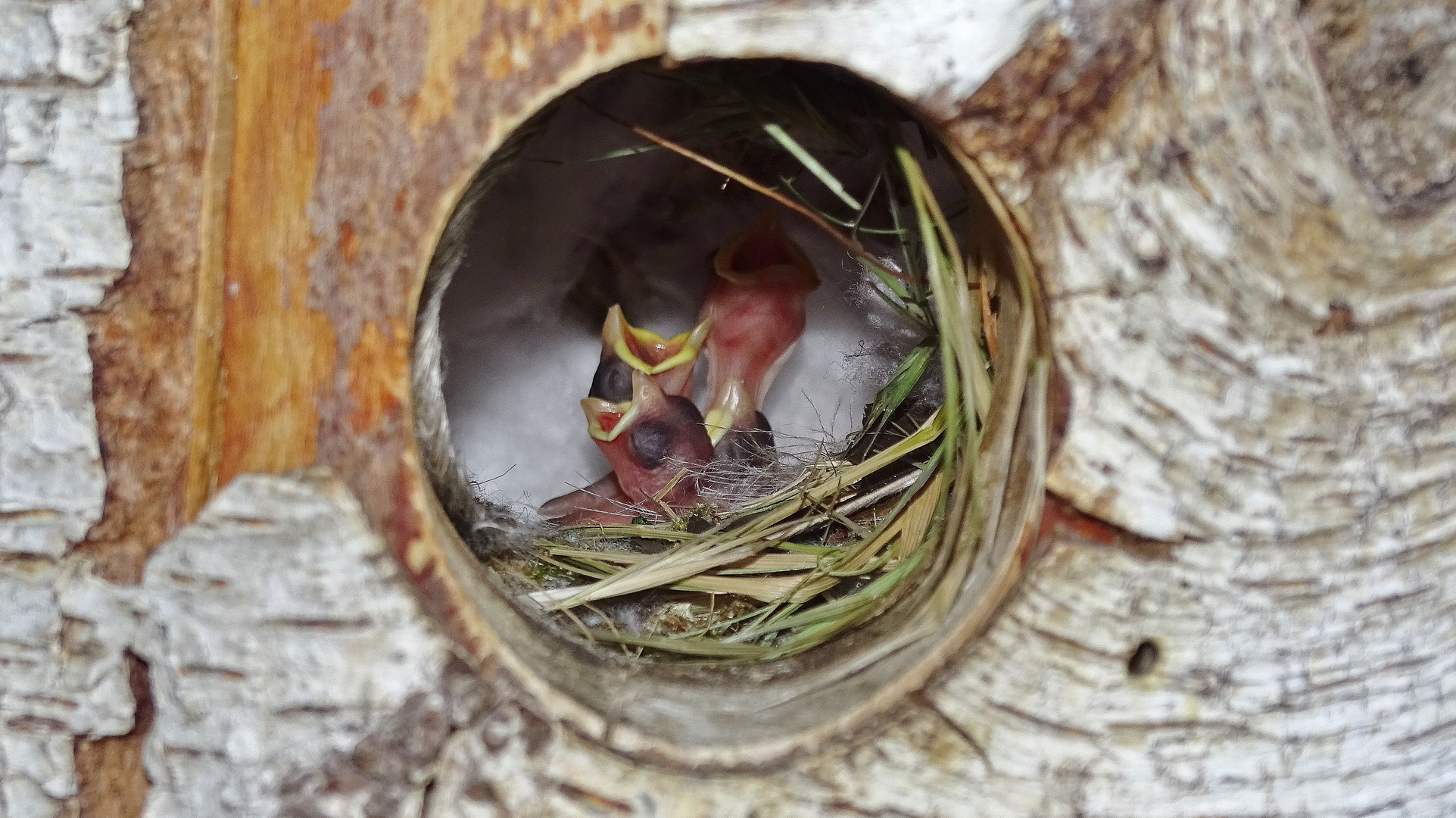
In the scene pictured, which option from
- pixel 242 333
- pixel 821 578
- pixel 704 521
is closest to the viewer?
pixel 242 333

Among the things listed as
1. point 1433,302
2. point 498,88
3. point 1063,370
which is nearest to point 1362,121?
point 1433,302

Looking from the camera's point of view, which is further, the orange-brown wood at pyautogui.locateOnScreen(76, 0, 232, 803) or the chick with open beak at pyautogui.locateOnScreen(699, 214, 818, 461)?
the chick with open beak at pyautogui.locateOnScreen(699, 214, 818, 461)

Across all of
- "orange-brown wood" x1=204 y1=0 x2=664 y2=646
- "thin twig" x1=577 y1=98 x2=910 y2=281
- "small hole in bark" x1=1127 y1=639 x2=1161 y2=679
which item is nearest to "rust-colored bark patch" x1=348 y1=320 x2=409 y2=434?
"orange-brown wood" x1=204 y1=0 x2=664 y2=646

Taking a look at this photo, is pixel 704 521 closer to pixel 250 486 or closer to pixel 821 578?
pixel 821 578

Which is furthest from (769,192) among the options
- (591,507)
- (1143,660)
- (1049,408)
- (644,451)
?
(591,507)

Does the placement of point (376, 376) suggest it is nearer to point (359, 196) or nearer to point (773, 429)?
point (359, 196)

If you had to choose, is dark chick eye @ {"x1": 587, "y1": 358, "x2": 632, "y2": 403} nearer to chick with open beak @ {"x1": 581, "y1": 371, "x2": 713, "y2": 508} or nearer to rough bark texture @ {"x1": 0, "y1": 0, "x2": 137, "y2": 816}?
chick with open beak @ {"x1": 581, "y1": 371, "x2": 713, "y2": 508}

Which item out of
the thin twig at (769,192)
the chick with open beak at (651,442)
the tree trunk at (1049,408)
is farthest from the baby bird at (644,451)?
the tree trunk at (1049,408)
